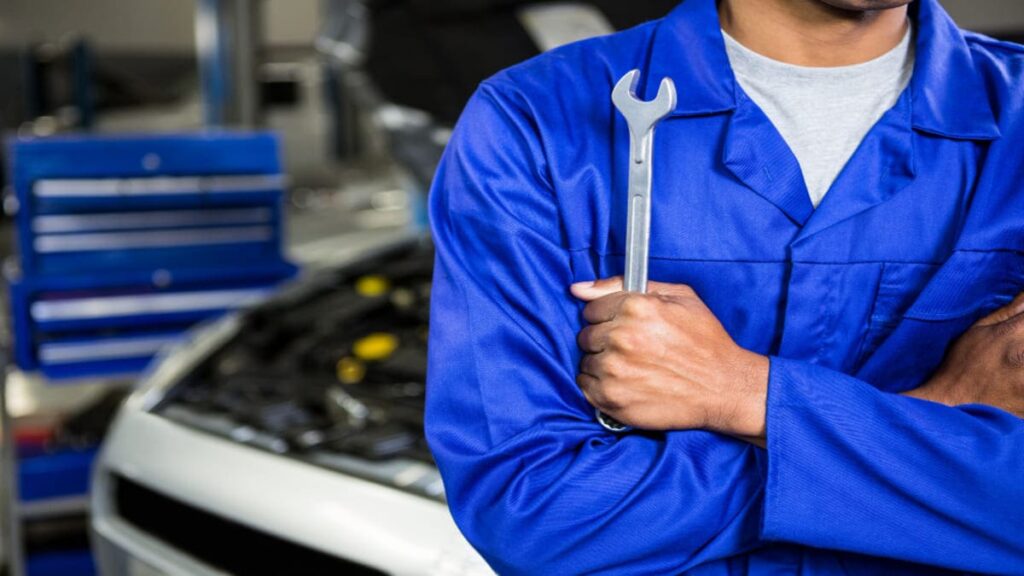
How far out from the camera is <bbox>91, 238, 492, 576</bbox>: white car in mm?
1387

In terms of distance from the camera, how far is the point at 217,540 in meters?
1.60

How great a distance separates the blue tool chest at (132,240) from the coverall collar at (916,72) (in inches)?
80.1

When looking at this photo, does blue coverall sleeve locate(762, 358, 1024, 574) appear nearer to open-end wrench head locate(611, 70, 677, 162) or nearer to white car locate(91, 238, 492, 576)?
open-end wrench head locate(611, 70, 677, 162)

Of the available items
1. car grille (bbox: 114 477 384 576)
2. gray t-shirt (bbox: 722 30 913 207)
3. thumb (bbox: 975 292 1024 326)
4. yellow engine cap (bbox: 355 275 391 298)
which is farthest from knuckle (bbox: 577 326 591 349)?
yellow engine cap (bbox: 355 275 391 298)

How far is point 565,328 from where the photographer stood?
0.91 meters

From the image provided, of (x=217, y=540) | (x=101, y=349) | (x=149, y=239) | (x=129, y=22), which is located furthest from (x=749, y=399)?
(x=129, y=22)

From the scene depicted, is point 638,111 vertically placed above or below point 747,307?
above

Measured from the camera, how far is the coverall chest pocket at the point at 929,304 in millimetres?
933

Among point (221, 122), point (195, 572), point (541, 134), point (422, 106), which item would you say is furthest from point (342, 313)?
point (221, 122)

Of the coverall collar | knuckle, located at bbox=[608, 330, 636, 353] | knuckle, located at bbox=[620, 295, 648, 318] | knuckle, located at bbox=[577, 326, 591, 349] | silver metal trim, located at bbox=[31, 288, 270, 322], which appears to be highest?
the coverall collar

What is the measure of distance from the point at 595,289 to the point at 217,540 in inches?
36.7

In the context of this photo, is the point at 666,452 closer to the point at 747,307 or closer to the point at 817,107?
the point at 747,307

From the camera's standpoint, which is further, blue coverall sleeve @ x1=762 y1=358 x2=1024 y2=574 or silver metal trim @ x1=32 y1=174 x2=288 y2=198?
silver metal trim @ x1=32 y1=174 x2=288 y2=198

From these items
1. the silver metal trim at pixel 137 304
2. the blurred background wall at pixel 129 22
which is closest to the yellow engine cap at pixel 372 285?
the silver metal trim at pixel 137 304
